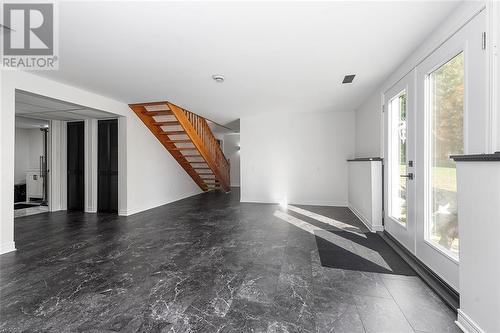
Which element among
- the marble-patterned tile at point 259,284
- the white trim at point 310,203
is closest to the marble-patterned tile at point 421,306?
the marble-patterned tile at point 259,284

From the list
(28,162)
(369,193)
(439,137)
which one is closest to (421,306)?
(439,137)

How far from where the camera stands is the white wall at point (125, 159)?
2.77 metres

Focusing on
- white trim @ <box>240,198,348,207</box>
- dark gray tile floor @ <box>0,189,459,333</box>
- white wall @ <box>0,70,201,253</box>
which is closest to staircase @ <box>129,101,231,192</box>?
white wall @ <box>0,70,201,253</box>

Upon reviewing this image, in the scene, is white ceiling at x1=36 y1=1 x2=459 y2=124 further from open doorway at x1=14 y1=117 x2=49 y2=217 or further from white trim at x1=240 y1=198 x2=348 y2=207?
open doorway at x1=14 y1=117 x2=49 y2=217

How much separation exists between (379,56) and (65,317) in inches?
157

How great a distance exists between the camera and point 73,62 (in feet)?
8.81

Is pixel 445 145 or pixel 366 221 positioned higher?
pixel 445 145

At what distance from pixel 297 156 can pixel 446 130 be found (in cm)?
393

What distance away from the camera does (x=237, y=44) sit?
2285 mm

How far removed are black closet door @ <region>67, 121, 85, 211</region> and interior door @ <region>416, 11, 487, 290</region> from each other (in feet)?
21.9

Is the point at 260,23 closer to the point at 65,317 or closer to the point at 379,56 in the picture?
the point at 379,56

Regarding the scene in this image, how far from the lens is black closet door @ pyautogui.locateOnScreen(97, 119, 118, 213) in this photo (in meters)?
4.93

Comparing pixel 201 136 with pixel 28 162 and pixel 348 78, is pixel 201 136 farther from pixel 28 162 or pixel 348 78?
pixel 28 162

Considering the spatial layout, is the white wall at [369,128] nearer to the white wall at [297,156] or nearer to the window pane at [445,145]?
the white wall at [297,156]
